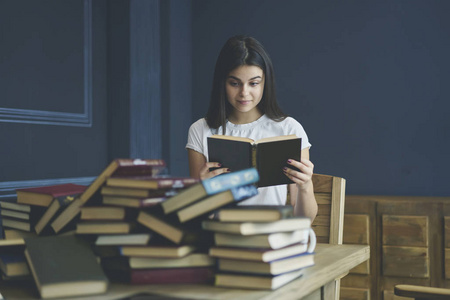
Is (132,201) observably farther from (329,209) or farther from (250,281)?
(329,209)

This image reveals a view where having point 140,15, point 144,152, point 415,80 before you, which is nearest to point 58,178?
point 144,152

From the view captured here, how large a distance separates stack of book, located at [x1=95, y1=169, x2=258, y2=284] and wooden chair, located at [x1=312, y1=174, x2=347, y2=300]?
73cm

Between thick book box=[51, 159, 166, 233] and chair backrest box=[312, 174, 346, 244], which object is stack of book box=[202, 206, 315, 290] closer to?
thick book box=[51, 159, 166, 233]

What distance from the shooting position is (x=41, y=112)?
7.54ft

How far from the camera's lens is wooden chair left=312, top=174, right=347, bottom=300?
1.59m

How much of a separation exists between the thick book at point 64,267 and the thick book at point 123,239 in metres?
0.04

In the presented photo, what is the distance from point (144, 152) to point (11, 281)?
6.47ft

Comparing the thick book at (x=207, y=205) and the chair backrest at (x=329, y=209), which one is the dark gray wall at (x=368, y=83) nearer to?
the chair backrest at (x=329, y=209)

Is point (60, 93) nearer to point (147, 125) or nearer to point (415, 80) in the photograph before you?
point (147, 125)

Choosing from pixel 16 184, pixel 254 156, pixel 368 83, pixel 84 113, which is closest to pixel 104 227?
pixel 254 156

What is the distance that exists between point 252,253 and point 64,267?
13.6 inches

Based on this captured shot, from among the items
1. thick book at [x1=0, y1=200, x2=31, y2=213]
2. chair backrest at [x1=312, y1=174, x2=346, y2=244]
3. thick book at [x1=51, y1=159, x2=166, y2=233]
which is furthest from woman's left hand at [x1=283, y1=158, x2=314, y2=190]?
thick book at [x1=0, y1=200, x2=31, y2=213]

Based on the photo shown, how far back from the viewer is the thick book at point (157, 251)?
2.92 feet

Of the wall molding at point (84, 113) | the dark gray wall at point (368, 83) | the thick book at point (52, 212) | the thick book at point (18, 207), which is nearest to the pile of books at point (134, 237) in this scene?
the thick book at point (52, 212)
